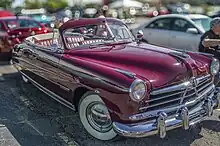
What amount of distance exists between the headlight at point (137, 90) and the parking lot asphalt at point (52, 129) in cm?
84

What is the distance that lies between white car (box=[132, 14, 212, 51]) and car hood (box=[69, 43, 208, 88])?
4316 millimetres

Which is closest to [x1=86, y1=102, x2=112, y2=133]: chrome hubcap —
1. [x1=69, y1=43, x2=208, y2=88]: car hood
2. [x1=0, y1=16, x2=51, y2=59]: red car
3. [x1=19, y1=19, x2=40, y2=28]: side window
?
[x1=69, y1=43, x2=208, y2=88]: car hood

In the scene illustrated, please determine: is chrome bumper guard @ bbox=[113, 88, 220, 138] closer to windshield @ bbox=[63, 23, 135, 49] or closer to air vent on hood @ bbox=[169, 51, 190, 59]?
air vent on hood @ bbox=[169, 51, 190, 59]

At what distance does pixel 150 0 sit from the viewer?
51875 mm

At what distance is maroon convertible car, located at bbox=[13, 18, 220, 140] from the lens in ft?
12.0

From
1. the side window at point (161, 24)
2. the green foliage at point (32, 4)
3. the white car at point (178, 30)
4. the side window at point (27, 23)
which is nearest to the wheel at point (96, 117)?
the white car at point (178, 30)

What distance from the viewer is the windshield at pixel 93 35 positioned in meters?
5.04

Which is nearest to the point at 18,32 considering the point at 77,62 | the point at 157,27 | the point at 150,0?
the point at 157,27

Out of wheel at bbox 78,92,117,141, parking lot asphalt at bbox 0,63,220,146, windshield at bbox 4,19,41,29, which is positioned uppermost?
windshield at bbox 4,19,41,29

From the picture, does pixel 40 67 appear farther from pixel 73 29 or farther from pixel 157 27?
pixel 157 27

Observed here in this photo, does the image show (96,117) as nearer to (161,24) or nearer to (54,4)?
(161,24)

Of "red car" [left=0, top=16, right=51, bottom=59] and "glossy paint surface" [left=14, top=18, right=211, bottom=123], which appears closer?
"glossy paint surface" [left=14, top=18, right=211, bottom=123]

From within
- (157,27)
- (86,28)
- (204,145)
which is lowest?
(204,145)

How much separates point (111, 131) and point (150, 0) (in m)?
49.8
